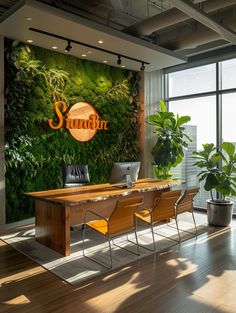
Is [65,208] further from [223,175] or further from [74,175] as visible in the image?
[223,175]

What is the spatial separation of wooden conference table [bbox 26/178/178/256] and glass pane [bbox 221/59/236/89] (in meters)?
3.24

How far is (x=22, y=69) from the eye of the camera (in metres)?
5.35

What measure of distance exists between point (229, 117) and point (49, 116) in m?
3.88

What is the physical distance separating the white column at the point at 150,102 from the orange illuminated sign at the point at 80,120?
1.31 meters

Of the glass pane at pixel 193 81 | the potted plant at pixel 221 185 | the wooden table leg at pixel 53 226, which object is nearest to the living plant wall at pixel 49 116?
the glass pane at pixel 193 81

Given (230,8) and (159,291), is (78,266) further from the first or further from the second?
(230,8)

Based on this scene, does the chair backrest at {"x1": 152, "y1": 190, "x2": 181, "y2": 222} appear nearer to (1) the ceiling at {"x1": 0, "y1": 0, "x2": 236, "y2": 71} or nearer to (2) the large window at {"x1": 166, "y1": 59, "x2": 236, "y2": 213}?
(1) the ceiling at {"x1": 0, "y1": 0, "x2": 236, "y2": 71}

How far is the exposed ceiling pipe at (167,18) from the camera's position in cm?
445

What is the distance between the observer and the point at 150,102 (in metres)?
7.47

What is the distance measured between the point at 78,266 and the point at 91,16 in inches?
182

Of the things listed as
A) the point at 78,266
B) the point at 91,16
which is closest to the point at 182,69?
the point at 91,16

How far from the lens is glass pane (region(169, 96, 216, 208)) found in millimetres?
6691

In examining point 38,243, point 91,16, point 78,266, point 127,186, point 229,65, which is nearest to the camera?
point 78,266

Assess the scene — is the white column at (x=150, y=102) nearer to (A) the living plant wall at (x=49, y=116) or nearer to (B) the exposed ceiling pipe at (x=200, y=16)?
(A) the living plant wall at (x=49, y=116)
